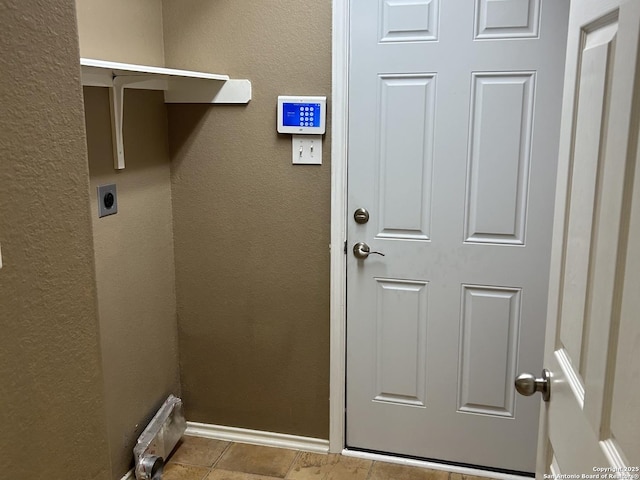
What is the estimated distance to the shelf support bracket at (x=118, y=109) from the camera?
7.02 feet

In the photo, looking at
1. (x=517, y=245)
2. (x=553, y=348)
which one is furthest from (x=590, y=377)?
(x=517, y=245)

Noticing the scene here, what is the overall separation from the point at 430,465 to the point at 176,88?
6.14 feet

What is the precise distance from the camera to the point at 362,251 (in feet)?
8.25

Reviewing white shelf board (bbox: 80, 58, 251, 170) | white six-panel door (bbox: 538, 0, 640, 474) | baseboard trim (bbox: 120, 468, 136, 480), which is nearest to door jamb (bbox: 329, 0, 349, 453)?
white shelf board (bbox: 80, 58, 251, 170)

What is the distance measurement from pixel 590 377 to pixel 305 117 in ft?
5.68

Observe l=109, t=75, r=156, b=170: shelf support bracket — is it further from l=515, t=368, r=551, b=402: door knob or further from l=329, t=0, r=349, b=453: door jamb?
l=515, t=368, r=551, b=402: door knob

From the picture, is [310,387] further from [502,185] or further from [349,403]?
[502,185]

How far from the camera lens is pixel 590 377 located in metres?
0.92

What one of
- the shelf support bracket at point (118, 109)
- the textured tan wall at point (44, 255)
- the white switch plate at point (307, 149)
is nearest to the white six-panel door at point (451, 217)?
the white switch plate at point (307, 149)

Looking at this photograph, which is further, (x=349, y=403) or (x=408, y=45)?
(x=349, y=403)

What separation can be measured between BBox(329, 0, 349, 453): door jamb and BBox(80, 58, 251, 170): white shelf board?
14.6 inches

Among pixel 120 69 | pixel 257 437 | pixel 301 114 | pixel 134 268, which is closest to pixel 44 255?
pixel 120 69

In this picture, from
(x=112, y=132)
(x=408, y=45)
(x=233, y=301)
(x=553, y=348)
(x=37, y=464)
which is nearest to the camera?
(x=37, y=464)

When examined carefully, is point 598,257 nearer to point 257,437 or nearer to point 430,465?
point 430,465
